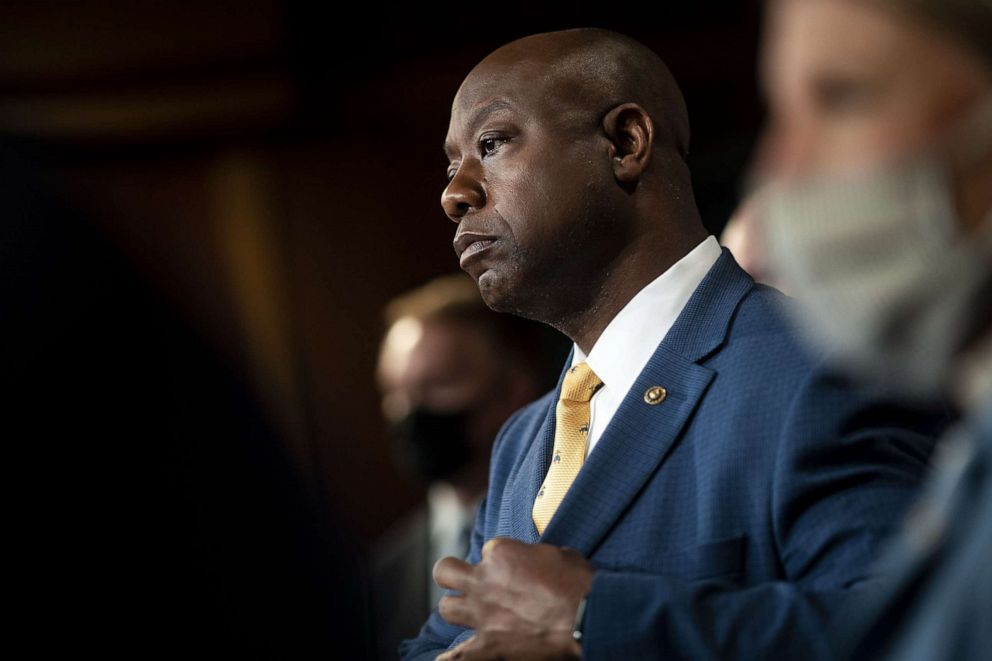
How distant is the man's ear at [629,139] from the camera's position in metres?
2.46

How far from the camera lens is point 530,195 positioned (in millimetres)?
2393

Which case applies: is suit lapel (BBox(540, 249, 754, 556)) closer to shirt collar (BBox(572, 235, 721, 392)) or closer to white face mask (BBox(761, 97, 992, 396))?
shirt collar (BBox(572, 235, 721, 392))

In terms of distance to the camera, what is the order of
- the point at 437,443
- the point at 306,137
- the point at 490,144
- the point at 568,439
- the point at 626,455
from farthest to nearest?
1. the point at 306,137
2. the point at 437,443
3. the point at 490,144
4. the point at 568,439
5. the point at 626,455

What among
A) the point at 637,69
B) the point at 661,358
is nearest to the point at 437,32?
the point at 637,69

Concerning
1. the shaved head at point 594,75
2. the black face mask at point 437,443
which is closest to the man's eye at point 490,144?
the shaved head at point 594,75

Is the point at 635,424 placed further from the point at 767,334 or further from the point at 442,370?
the point at 442,370

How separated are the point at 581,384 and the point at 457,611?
0.54 m

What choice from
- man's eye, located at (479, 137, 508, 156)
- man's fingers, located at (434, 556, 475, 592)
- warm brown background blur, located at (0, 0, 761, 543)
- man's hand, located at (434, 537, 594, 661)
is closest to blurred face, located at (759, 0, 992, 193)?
man's hand, located at (434, 537, 594, 661)

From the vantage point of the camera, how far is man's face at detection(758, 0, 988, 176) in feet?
4.39

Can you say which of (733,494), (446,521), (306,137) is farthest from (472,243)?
(306,137)

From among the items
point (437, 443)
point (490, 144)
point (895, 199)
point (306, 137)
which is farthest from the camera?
point (306, 137)

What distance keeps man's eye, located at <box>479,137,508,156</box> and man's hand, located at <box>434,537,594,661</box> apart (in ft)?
2.53

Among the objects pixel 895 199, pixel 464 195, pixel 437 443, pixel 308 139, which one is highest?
pixel 308 139

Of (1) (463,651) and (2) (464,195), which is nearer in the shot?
(1) (463,651)
